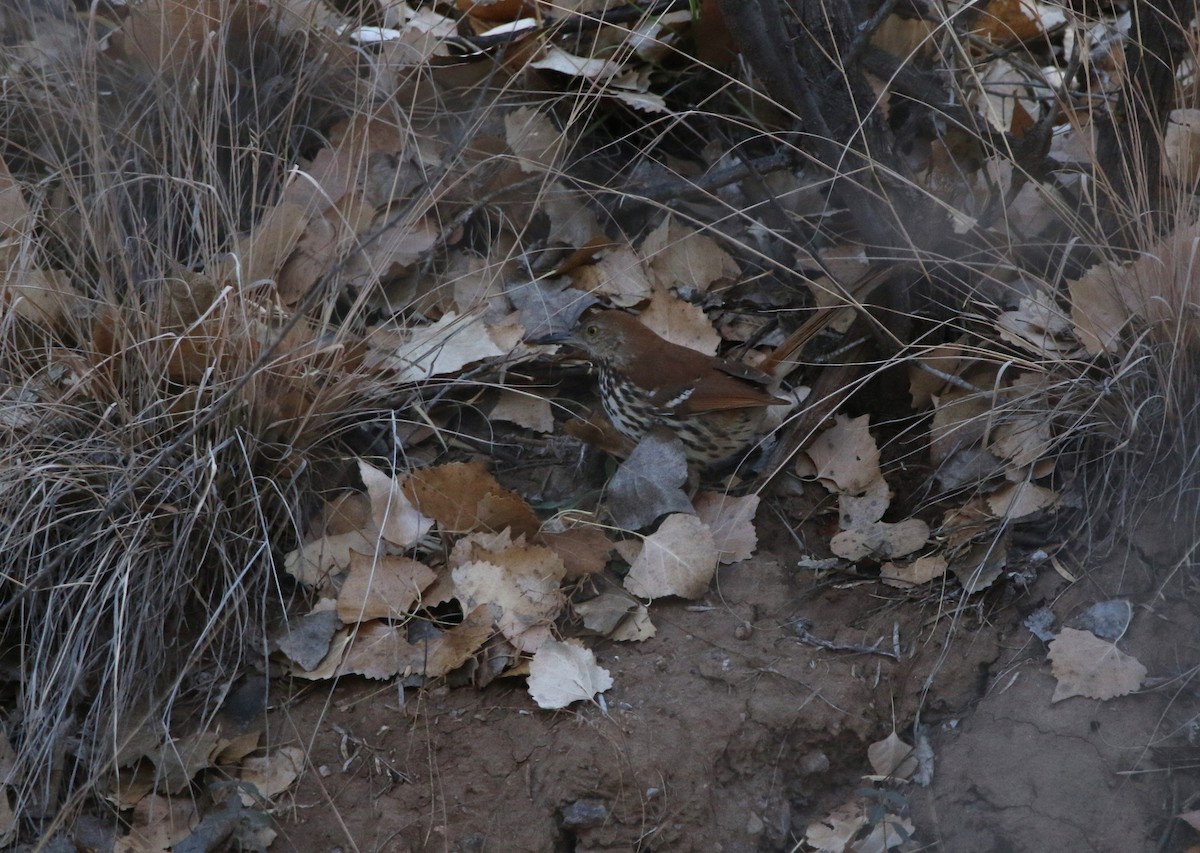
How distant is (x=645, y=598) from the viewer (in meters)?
2.78

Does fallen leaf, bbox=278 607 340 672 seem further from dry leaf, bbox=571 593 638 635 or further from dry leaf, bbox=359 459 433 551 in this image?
dry leaf, bbox=571 593 638 635

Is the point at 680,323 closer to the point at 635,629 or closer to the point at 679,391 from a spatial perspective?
the point at 679,391

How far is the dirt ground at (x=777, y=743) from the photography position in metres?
2.36

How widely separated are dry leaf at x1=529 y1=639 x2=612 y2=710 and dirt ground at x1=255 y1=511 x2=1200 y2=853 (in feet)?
0.11

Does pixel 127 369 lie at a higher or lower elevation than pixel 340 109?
lower

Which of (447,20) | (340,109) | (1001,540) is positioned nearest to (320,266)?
(340,109)

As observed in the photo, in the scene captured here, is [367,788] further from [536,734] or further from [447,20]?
[447,20]

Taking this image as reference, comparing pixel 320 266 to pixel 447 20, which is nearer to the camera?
pixel 320 266

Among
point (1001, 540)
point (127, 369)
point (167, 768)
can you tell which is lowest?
point (167, 768)

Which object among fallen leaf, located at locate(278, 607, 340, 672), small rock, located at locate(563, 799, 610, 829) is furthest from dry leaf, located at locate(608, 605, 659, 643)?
fallen leaf, located at locate(278, 607, 340, 672)

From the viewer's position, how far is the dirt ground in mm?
2363

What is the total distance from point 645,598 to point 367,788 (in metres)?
0.77

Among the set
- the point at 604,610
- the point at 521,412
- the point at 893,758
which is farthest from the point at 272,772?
the point at 893,758

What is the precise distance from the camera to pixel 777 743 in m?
2.53
